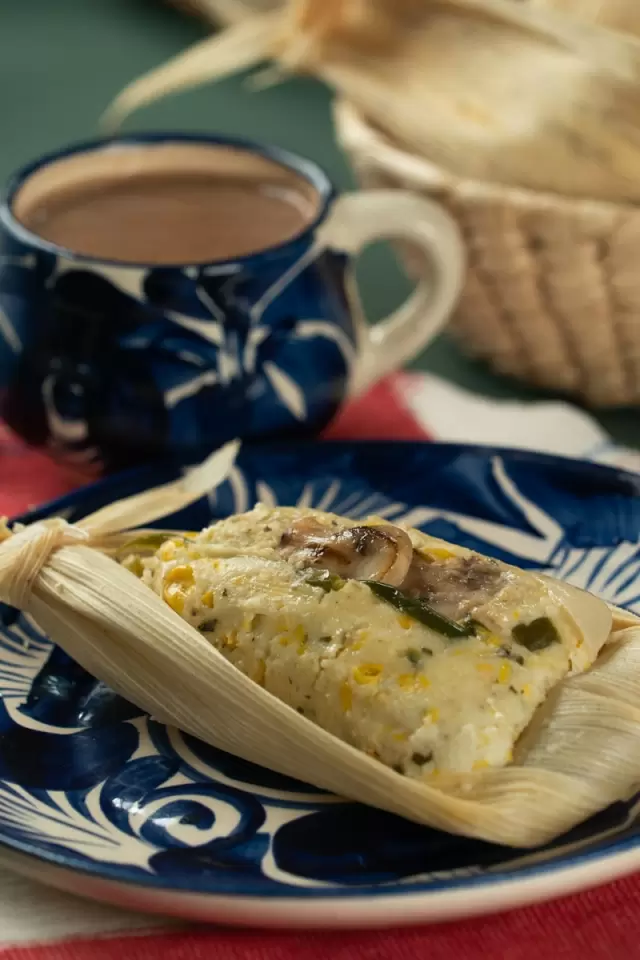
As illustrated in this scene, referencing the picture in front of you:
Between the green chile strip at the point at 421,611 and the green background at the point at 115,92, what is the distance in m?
1.18

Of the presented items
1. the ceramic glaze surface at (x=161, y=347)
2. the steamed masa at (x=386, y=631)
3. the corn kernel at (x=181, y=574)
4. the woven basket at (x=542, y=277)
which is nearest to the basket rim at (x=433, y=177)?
the woven basket at (x=542, y=277)

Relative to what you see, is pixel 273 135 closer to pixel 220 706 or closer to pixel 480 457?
pixel 480 457

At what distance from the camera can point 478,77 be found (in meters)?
1.87

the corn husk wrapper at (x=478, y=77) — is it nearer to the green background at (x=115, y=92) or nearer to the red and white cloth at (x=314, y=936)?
the green background at (x=115, y=92)

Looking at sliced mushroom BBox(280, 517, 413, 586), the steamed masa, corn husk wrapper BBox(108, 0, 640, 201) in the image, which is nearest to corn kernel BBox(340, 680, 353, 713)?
the steamed masa

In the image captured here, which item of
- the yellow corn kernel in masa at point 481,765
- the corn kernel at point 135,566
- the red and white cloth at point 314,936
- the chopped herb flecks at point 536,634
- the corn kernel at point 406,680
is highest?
the chopped herb flecks at point 536,634

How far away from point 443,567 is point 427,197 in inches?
30.6

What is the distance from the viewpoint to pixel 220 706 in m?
0.99

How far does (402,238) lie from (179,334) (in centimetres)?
36

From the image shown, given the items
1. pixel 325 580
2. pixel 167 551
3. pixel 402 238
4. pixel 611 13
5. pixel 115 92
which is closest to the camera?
pixel 325 580

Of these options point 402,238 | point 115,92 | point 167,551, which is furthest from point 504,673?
point 115,92

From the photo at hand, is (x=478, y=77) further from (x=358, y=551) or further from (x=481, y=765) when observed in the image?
(x=481, y=765)

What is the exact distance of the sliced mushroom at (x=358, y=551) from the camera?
1023 mm

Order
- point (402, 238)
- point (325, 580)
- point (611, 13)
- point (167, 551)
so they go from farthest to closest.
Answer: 1. point (611, 13)
2. point (402, 238)
3. point (167, 551)
4. point (325, 580)
